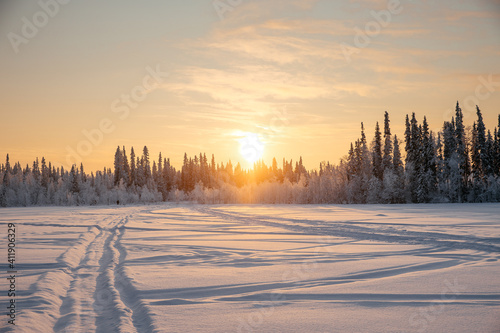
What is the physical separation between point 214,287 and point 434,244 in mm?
10160

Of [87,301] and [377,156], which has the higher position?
[377,156]

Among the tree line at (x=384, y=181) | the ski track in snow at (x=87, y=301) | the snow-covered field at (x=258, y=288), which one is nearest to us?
the ski track in snow at (x=87, y=301)

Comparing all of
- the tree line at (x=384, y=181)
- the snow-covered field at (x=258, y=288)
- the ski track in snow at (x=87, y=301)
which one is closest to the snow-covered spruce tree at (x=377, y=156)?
the tree line at (x=384, y=181)

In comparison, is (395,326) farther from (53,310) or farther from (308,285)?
(53,310)

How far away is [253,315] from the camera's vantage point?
5.76 metres

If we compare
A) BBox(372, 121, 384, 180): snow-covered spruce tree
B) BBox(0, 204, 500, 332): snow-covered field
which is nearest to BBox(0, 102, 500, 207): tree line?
BBox(372, 121, 384, 180): snow-covered spruce tree

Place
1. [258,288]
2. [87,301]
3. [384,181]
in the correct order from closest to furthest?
1. [87,301]
2. [258,288]
3. [384,181]

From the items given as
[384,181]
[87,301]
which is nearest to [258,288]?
[87,301]

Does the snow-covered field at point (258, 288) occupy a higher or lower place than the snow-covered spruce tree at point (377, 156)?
lower

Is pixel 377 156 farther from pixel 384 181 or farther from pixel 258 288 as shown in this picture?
pixel 258 288

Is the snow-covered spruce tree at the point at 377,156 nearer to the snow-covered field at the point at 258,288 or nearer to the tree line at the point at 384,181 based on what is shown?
the tree line at the point at 384,181

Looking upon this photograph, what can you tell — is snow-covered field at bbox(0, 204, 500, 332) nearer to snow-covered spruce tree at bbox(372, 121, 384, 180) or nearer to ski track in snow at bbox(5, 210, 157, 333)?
ski track in snow at bbox(5, 210, 157, 333)

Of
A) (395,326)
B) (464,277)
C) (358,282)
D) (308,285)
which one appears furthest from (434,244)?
(395,326)

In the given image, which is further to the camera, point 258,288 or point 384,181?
point 384,181
